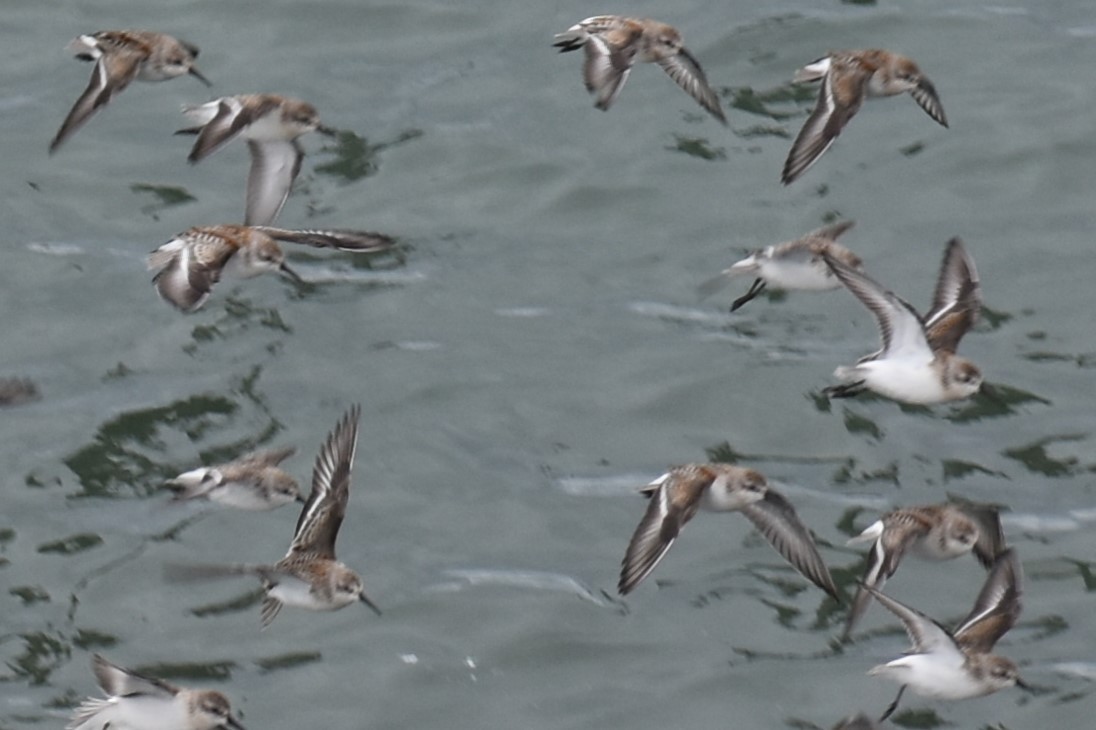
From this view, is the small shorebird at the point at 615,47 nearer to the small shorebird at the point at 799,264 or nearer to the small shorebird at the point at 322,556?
the small shorebird at the point at 799,264

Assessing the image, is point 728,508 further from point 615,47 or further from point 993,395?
point 615,47

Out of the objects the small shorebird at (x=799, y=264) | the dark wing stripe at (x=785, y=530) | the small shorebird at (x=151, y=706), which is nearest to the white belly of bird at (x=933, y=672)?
the dark wing stripe at (x=785, y=530)

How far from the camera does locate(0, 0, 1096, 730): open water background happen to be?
11.3 meters

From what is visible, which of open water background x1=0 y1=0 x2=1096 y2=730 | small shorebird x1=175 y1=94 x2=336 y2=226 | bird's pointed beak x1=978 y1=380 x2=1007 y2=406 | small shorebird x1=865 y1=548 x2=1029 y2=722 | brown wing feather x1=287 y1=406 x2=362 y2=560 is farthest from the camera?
small shorebird x1=175 y1=94 x2=336 y2=226

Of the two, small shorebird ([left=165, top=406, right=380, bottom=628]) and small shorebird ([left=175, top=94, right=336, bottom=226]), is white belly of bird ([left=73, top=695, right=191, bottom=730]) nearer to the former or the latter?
small shorebird ([left=165, top=406, right=380, bottom=628])

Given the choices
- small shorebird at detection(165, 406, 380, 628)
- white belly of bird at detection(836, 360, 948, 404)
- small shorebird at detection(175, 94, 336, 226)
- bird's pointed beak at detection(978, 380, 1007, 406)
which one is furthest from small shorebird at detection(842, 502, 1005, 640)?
small shorebird at detection(175, 94, 336, 226)

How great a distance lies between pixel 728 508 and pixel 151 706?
2996 mm

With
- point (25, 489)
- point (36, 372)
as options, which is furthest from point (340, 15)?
point (25, 489)

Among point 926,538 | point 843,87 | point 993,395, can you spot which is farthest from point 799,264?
point 926,538

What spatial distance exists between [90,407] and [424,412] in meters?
1.91

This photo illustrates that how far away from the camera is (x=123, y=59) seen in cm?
1355

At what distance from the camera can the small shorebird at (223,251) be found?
12.2m

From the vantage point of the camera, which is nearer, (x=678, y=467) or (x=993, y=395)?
(x=678, y=467)

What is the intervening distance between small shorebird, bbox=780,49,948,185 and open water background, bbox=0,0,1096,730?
3.89ft
